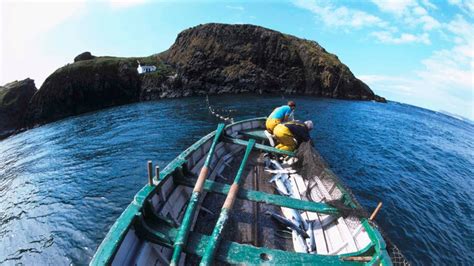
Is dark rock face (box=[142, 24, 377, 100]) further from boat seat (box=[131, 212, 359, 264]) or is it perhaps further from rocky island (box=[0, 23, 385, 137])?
boat seat (box=[131, 212, 359, 264])

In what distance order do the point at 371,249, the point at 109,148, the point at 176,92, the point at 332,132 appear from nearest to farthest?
the point at 371,249, the point at 109,148, the point at 332,132, the point at 176,92

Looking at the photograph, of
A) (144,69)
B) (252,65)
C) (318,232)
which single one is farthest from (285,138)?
(144,69)

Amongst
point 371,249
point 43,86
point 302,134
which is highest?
point 302,134

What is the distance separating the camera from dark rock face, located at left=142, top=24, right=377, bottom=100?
69.7 metres

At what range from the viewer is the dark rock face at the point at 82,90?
184 feet

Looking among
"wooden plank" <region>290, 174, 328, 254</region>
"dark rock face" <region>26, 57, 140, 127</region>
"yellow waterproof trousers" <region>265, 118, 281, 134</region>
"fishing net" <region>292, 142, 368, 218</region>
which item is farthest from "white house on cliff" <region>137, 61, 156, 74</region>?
"wooden plank" <region>290, 174, 328, 254</region>

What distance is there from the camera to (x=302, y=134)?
1051cm

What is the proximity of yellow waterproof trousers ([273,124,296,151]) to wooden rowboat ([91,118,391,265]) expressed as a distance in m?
0.62

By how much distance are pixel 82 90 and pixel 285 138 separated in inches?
2601

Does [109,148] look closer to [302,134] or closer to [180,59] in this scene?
[302,134]

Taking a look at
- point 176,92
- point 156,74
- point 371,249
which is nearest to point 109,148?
point 371,249

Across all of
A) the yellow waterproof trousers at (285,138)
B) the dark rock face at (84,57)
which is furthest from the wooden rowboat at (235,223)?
the dark rock face at (84,57)

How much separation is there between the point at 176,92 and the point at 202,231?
60.9 m

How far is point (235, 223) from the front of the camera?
6621 mm
